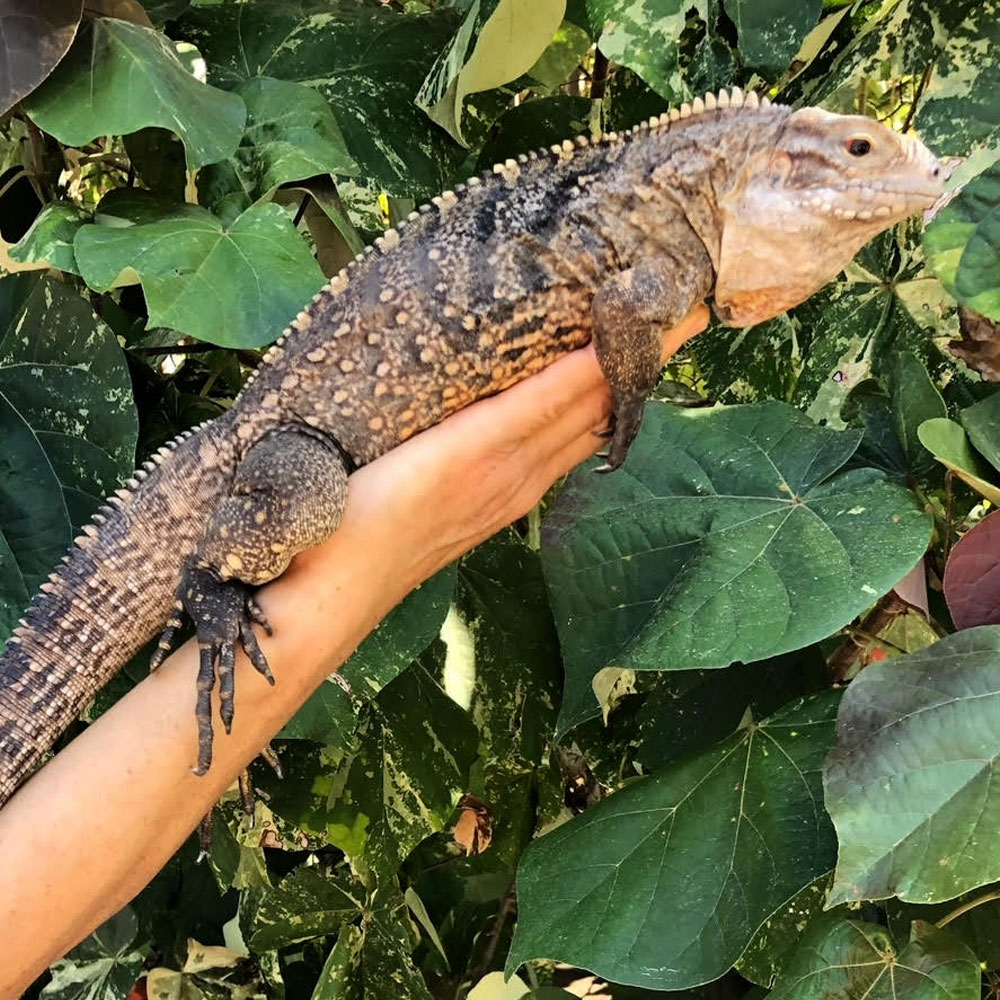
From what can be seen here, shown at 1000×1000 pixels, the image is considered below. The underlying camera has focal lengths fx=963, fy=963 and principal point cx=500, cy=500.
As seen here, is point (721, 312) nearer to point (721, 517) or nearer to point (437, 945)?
point (721, 517)

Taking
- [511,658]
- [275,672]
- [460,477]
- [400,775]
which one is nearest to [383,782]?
[400,775]

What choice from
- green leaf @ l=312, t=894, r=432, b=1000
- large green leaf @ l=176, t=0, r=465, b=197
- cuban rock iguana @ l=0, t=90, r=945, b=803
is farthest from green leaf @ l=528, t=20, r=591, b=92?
green leaf @ l=312, t=894, r=432, b=1000

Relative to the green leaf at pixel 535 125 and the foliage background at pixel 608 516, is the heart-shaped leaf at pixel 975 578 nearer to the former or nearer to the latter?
the foliage background at pixel 608 516

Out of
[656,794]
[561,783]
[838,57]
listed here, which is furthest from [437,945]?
[838,57]

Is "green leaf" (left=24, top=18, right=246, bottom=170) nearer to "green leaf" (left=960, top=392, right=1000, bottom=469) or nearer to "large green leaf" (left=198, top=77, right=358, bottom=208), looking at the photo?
"large green leaf" (left=198, top=77, right=358, bottom=208)

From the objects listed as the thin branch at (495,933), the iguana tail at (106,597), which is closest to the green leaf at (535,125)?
the iguana tail at (106,597)

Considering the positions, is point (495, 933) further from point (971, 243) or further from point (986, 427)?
point (971, 243)

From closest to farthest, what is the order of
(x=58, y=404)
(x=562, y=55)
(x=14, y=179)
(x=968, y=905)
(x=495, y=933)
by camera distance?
1. (x=968, y=905)
2. (x=58, y=404)
3. (x=14, y=179)
4. (x=562, y=55)
5. (x=495, y=933)
